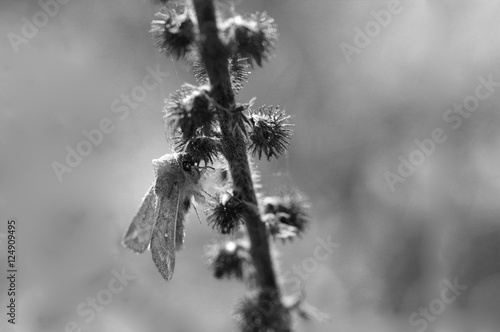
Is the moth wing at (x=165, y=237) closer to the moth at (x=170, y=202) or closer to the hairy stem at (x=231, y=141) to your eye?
the moth at (x=170, y=202)

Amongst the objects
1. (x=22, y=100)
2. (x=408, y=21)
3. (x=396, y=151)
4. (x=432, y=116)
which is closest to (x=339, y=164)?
(x=396, y=151)

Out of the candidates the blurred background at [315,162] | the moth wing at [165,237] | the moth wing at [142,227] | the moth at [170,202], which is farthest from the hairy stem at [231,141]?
the blurred background at [315,162]

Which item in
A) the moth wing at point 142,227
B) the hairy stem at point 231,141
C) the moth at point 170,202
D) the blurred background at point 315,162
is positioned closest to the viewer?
the hairy stem at point 231,141

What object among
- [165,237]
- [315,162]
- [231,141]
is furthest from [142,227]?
[315,162]

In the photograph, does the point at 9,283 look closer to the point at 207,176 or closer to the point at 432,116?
the point at 207,176

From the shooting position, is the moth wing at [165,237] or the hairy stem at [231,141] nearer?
the hairy stem at [231,141]

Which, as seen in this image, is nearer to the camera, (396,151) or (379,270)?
(379,270)
